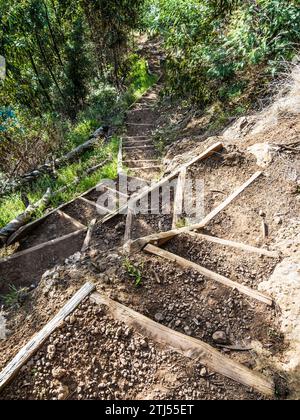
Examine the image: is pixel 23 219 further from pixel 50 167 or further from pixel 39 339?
pixel 39 339

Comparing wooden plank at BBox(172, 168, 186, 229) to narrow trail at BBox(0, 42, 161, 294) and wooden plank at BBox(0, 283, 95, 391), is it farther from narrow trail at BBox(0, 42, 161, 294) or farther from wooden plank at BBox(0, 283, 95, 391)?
wooden plank at BBox(0, 283, 95, 391)

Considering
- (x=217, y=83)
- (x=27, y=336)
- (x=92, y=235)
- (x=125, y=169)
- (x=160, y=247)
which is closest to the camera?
(x=27, y=336)

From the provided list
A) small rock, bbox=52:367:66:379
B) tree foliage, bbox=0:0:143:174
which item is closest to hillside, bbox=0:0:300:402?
small rock, bbox=52:367:66:379

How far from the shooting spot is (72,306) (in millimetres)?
2186

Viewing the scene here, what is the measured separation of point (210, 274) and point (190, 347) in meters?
0.89

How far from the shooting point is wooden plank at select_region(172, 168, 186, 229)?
393 centimetres

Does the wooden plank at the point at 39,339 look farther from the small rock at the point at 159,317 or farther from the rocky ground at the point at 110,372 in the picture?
the small rock at the point at 159,317

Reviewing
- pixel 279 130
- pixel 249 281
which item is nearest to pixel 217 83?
pixel 279 130

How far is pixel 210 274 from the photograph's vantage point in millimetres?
2727

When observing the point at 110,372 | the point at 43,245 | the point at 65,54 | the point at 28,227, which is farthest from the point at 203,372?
the point at 65,54

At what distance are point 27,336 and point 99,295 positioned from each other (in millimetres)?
661

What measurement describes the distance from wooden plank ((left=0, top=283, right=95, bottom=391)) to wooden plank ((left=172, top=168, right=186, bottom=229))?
185cm

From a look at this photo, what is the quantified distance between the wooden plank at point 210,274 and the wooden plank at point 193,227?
0.35 feet

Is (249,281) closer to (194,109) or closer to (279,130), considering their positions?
(279,130)
